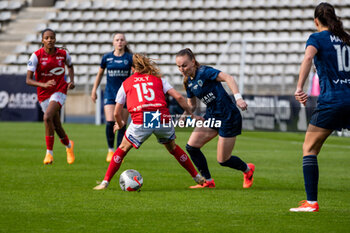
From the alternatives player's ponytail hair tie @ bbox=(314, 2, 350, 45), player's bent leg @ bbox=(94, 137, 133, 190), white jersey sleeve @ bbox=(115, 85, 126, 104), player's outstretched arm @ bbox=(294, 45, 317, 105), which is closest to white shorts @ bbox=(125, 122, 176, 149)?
player's bent leg @ bbox=(94, 137, 133, 190)

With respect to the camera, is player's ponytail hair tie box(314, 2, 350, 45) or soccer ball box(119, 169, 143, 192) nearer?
player's ponytail hair tie box(314, 2, 350, 45)

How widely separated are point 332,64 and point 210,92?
2201mm

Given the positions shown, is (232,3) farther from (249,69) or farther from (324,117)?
(324,117)

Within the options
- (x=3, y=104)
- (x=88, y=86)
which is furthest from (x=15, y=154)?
(x=88, y=86)

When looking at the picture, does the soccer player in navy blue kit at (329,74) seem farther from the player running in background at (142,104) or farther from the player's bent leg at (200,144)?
the player's bent leg at (200,144)

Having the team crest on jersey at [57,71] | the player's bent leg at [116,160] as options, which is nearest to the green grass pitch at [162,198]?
the player's bent leg at [116,160]

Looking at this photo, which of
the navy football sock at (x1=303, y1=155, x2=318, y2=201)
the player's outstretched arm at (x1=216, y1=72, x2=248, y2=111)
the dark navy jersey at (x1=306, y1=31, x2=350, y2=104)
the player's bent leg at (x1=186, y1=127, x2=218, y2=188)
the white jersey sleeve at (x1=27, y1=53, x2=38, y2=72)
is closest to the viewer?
the dark navy jersey at (x1=306, y1=31, x2=350, y2=104)

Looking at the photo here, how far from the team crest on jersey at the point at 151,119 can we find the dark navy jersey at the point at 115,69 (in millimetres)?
3806

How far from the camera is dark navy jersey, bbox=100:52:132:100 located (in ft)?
36.3

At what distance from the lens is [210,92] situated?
7.64m

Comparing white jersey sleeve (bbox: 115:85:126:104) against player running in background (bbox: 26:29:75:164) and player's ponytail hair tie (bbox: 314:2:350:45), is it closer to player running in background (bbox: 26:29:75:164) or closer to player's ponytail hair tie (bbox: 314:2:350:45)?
player's ponytail hair tie (bbox: 314:2:350:45)

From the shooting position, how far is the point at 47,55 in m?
10.5

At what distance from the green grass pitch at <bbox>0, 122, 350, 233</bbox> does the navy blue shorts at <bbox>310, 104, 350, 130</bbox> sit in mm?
839

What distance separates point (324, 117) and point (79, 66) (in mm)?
27130
